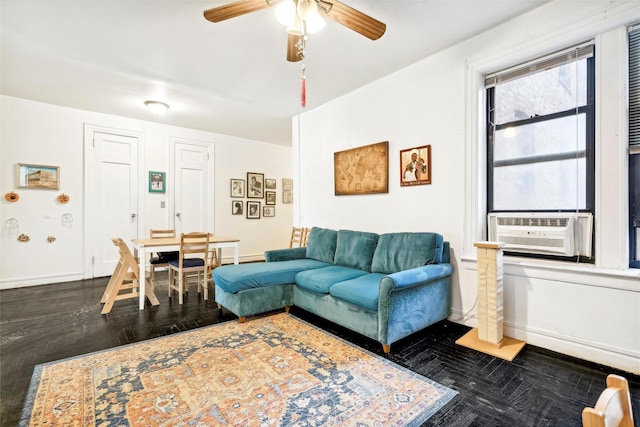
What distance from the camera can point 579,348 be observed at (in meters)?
2.22

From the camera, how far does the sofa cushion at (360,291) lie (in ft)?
7.75

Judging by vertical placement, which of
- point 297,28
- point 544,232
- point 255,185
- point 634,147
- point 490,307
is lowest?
point 490,307

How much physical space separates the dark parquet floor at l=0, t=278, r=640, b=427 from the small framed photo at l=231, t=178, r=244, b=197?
10.1 feet

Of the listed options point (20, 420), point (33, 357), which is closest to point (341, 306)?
point (20, 420)

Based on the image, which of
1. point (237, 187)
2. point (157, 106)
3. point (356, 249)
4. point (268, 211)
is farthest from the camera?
point (268, 211)

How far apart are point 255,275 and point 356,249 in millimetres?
1184

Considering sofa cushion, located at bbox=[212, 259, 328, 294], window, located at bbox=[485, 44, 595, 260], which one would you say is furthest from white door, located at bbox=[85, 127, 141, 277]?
window, located at bbox=[485, 44, 595, 260]

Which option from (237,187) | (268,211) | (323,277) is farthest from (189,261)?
(268,211)

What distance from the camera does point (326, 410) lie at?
1.64 meters

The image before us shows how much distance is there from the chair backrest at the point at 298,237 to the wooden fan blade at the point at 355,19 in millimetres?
3142

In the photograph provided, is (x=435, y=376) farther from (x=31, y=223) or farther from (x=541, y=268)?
(x=31, y=223)

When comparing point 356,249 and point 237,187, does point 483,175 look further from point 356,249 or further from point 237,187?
point 237,187

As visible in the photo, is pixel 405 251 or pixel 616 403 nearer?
pixel 616 403

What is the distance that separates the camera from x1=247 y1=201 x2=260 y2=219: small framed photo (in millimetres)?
6641
